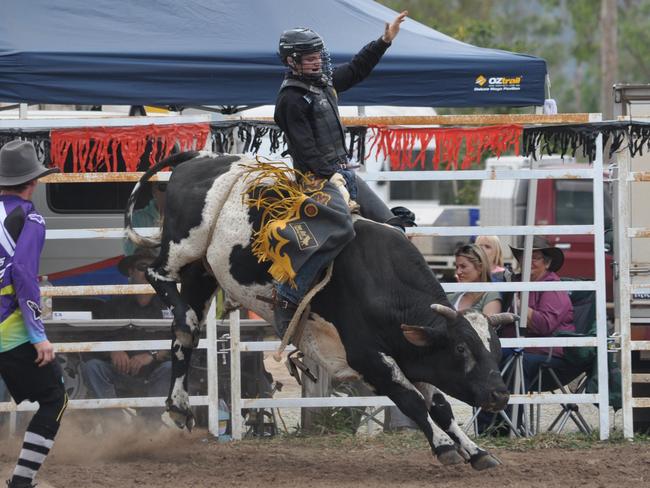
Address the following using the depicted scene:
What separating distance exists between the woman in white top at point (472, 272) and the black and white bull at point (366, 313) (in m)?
1.48

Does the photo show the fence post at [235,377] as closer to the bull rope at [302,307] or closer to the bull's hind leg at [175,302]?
the bull's hind leg at [175,302]

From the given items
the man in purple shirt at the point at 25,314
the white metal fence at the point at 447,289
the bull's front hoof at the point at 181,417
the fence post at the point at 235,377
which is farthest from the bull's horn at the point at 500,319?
the man in purple shirt at the point at 25,314

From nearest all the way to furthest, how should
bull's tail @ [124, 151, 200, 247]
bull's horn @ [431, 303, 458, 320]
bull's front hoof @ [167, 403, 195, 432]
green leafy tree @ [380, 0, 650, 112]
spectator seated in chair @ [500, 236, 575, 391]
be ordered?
bull's horn @ [431, 303, 458, 320] → bull's front hoof @ [167, 403, 195, 432] → bull's tail @ [124, 151, 200, 247] → spectator seated in chair @ [500, 236, 575, 391] → green leafy tree @ [380, 0, 650, 112]

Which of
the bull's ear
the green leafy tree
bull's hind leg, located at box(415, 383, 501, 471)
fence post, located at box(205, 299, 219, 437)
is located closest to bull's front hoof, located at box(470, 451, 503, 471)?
bull's hind leg, located at box(415, 383, 501, 471)

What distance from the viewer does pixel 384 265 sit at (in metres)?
6.88

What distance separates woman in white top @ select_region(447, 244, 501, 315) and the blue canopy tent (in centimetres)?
118

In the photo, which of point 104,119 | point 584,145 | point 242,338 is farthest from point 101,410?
point 584,145

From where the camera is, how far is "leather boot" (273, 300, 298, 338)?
699cm

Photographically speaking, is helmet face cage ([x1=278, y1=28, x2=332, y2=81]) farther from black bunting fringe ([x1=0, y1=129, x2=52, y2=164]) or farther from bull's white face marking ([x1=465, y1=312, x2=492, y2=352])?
black bunting fringe ([x1=0, y1=129, x2=52, y2=164])

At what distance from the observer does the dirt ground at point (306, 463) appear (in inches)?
269

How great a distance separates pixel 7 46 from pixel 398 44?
8.81 ft

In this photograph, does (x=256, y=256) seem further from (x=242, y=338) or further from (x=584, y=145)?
(x=584, y=145)

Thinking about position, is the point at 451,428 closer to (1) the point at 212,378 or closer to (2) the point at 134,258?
(1) the point at 212,378

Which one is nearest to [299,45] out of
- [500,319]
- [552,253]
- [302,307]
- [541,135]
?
[302,307]
